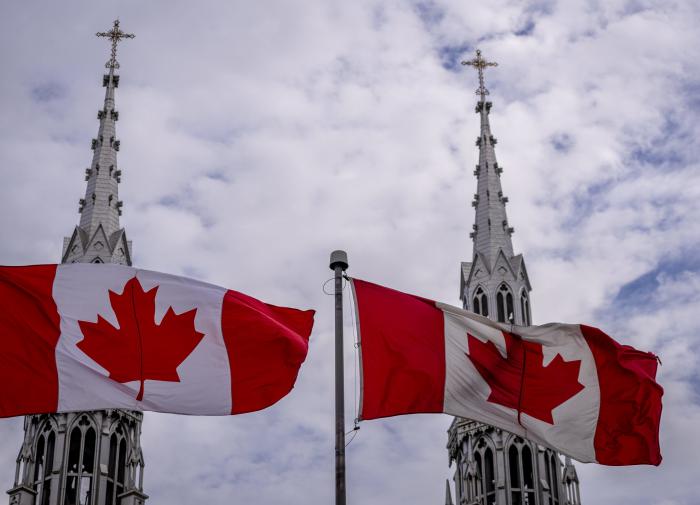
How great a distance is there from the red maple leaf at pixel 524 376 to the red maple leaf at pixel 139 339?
6.73 metres

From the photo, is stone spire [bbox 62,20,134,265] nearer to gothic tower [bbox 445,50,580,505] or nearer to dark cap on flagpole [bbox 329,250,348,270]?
gothic tower [bbox 445,50,580,505]

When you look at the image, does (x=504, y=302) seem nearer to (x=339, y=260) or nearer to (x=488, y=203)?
(x=488, y=203)

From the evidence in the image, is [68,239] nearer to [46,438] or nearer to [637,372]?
[46,438]

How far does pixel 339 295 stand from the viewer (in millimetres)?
26562

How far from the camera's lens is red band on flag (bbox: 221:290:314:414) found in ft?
92.1

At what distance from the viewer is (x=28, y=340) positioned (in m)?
28.1

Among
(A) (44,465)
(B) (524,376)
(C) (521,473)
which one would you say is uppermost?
(A) (44,465)

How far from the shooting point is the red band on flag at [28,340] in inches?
1081

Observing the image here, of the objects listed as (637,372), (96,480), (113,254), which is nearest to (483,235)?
(113,254)

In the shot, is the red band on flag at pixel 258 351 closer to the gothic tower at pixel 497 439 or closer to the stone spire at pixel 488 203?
the gothic tower at pixel 497 439

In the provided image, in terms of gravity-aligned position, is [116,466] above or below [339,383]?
above

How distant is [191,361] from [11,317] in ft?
13.7

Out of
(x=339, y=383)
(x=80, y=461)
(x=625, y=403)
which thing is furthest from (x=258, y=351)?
(x=80, y=461)

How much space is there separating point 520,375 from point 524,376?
0.10 m
